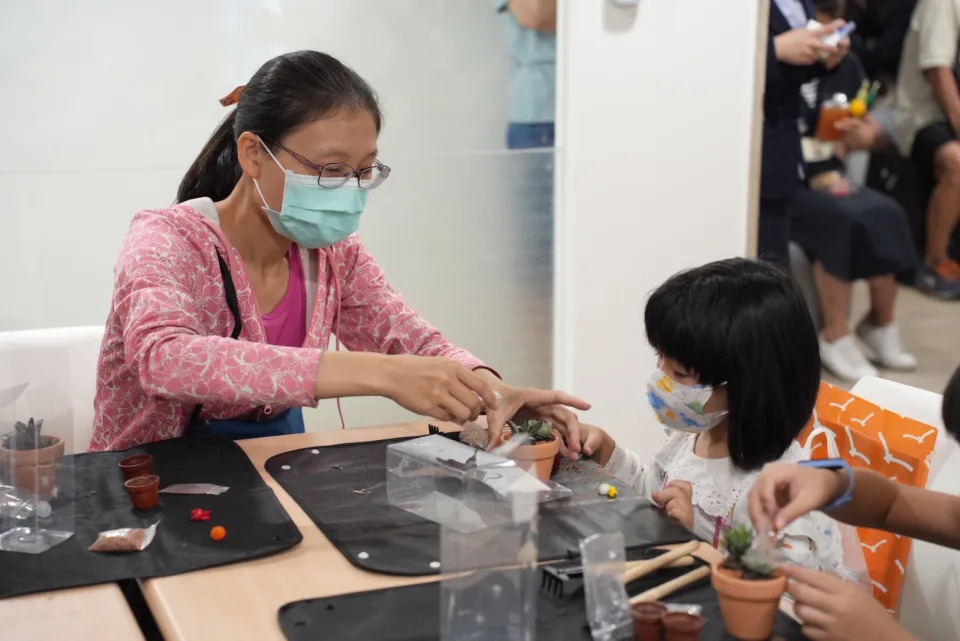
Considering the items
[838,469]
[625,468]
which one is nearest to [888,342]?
[625,468]

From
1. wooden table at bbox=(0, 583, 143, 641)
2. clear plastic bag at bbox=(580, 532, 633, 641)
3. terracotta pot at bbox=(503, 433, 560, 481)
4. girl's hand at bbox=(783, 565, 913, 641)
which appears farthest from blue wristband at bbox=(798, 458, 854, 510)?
wooden table at bbox=(0, 583, 143, 641)

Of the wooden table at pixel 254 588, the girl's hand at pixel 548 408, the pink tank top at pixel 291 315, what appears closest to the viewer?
the wooden table at pixel 254 588

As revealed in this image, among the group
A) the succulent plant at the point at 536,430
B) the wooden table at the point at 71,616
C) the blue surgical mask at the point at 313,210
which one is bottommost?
the wooden table at the point at 71,616

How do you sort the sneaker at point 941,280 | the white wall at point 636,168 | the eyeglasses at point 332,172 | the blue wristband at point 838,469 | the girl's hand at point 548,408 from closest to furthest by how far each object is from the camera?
the blue wristband at point 838,469 → the girl's hand at point 548,408 → the eyeglasses at point 332,172 → the white wall at point 636,168 → the sneaker at point 941,280

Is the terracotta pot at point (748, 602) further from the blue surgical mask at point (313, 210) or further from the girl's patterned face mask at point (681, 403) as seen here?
the blue surgical mask at point (313, 210)

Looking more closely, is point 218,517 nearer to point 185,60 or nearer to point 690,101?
point 185,60

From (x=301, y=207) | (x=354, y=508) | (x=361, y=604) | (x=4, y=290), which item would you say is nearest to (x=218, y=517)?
(x=354, y=508)

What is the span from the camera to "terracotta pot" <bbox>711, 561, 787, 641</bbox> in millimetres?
1034

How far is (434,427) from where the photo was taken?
71.7 inches

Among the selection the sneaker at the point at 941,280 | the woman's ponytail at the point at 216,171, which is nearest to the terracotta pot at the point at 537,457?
the woman's ponytail at the point at 216,171

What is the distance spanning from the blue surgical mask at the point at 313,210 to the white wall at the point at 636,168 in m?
1.39

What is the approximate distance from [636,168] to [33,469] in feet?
7.18

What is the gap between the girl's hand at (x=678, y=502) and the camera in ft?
4.64

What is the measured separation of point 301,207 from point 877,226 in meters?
2.40
